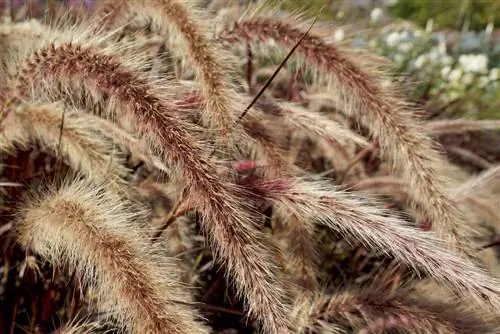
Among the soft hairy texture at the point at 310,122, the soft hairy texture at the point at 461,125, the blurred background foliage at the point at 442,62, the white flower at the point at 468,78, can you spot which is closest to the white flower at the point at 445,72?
the blurred background foliage at the point at 442,62

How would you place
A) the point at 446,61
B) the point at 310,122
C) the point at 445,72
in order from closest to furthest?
the point at 310,122 < the point at 445,72 < the point at 446,61

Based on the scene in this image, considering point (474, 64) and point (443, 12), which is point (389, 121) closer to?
point (474, 64)

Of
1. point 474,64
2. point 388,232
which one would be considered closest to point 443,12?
point 474,64

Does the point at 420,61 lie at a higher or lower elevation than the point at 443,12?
higher

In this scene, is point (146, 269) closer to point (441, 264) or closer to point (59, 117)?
point (441, 264)

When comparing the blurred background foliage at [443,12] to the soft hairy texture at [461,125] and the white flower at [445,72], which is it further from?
the soft hairy texture at [461,125]

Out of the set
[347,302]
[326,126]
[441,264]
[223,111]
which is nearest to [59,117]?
[223,111]
